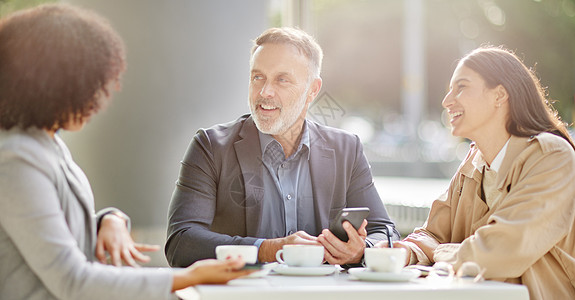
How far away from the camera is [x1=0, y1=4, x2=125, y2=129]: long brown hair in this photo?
5.49 feet

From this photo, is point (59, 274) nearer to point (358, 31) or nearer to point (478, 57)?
point (478, 57)

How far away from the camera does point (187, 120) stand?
17.5 feet

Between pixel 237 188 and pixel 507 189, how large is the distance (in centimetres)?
110

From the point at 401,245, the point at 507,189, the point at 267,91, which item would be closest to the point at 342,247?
the point at 401,245

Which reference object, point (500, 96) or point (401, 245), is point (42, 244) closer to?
point (401, 245)

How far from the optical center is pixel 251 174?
2.87 meters

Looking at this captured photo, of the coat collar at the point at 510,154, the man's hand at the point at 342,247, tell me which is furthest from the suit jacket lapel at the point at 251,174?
the coat collar at the point at 510,154

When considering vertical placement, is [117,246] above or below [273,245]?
above

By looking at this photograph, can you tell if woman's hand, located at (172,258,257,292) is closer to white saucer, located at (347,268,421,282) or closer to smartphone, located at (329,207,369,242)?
white saucer, located at (347,268,421,282)

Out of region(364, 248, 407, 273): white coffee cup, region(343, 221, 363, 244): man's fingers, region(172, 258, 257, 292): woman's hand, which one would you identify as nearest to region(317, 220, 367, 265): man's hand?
region(343, 221, 363, 244): man's fingers

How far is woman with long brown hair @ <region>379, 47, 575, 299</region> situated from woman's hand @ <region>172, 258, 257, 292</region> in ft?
2.63

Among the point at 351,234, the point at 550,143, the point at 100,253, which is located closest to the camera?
the point at 100,253

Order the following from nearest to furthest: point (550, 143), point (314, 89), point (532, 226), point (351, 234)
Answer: point (532, 226) < point (550, 143) < point (351, 234) < point (314, 89)

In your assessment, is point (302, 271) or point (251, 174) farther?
point (251, 174)
